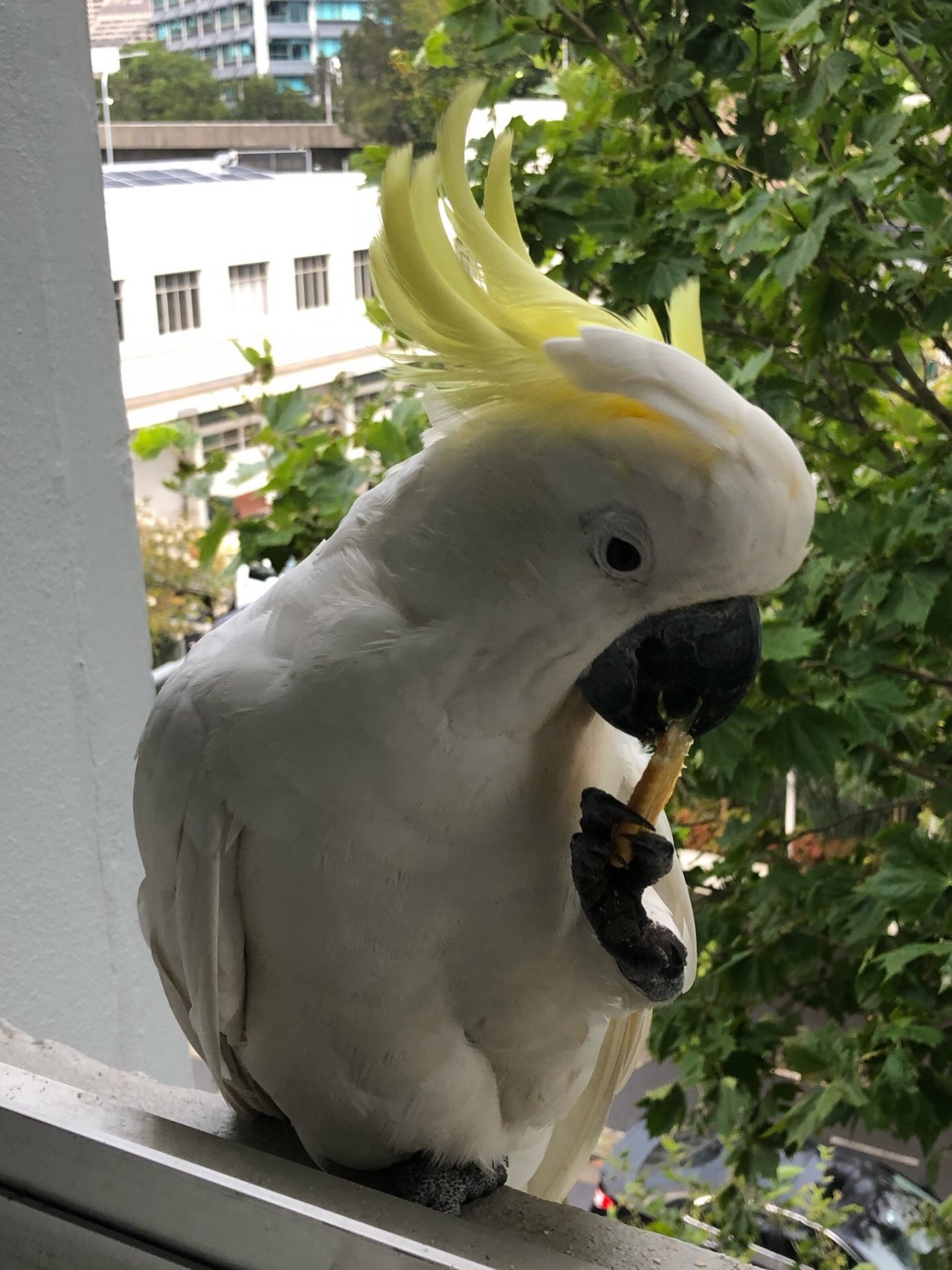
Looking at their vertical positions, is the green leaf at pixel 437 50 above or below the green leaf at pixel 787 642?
above

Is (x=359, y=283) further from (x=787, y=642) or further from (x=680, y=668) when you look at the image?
(x=680, y=668)

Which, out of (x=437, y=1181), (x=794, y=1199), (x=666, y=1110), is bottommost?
(x=794, y=1199)

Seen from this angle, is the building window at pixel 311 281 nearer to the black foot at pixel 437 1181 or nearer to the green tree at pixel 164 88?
the green tree at pixel 164 88

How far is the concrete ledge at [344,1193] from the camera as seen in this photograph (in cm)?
88

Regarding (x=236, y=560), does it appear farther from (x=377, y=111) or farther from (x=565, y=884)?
(x=565, y=884)

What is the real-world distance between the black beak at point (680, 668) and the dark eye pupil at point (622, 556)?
0.05 metres

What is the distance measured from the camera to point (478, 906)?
99 centimetres

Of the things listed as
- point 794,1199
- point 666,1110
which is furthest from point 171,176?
point 794,1199

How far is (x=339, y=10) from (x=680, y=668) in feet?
3.99

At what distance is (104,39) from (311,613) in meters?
1.17

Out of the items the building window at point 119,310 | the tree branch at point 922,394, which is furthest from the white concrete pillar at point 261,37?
the tree branch at point 922,394

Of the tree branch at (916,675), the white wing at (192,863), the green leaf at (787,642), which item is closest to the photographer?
the white wing at (192,863)

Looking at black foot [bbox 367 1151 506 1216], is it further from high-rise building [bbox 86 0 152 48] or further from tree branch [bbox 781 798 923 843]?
high-rise building [bbox 86 0 152 48]

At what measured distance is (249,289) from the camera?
1.76 metres
